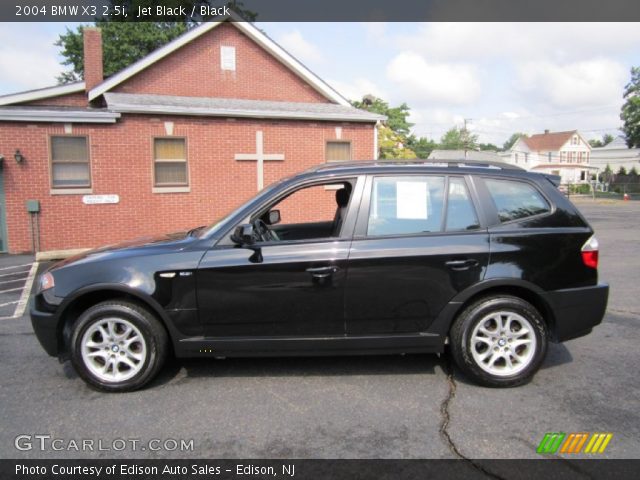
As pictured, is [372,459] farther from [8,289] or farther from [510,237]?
[8,289]

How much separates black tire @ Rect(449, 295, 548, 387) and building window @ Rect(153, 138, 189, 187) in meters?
10.1

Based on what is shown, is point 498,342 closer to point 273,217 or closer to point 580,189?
point 273,217

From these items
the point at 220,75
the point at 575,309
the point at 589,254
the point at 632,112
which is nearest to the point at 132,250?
the point at 575,309

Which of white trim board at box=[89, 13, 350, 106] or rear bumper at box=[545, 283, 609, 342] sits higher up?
white trim board at box=[89, 13, 350, 106]

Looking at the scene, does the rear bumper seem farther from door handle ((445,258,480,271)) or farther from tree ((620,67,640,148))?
tree ((620,67,640,148))

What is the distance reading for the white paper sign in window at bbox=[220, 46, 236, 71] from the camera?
1486 cm

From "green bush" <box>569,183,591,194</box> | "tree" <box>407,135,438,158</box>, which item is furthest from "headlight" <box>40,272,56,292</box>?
"tree" <box>407,135,438,158</box>

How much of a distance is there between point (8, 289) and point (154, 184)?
16.3 feet

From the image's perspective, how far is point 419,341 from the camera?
3791 millimetres

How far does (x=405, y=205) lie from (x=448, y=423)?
1.65m

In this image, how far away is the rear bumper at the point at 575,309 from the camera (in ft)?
12.5

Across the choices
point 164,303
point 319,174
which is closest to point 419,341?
point 319,174

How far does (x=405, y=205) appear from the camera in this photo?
154 inches

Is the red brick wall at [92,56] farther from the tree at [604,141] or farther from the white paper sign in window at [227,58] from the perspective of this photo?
the tree at [604,141]
